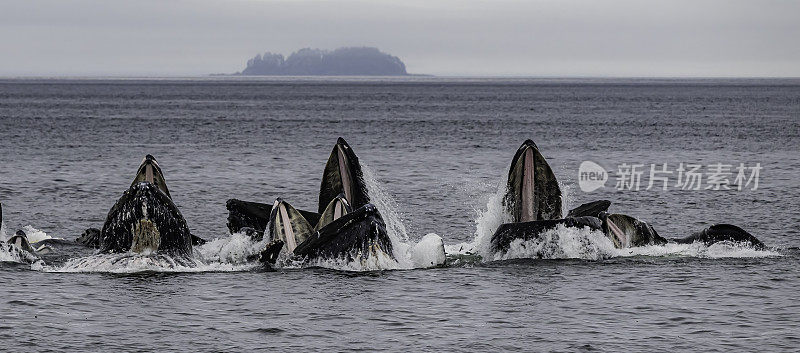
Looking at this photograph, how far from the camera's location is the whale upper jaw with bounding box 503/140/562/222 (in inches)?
977

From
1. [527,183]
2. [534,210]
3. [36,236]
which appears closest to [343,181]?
[527,183]

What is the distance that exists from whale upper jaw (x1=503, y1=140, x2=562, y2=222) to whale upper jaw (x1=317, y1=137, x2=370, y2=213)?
318cm

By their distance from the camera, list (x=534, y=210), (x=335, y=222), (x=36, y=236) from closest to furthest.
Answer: (x=335, y=222), (x=534, y=210), (x=36, y=236)

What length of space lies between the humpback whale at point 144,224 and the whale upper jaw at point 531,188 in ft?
23.1

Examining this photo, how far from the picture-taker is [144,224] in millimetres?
23078

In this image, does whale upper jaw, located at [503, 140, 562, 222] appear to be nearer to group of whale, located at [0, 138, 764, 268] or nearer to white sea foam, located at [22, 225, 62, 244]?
group of whale, located at [0, 138, 764, 268]

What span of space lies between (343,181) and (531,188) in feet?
13.4

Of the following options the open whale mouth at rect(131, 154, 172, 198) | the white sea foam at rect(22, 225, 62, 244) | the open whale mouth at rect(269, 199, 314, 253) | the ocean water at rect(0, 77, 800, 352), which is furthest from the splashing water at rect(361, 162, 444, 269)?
the white sea foam at rect(22, 225, 62, 244)

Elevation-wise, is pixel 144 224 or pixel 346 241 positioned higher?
pixel 144 224

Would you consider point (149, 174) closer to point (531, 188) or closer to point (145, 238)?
point (145, 238)

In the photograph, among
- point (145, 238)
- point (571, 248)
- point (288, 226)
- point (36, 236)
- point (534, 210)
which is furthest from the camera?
point (36, 236)

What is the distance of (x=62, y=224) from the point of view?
3372cm

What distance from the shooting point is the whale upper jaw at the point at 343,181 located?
2503 cm

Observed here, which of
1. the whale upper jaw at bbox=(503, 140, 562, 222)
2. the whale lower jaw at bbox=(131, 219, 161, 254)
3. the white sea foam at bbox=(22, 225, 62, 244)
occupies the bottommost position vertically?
A: the white sea foam at bbox=(22, 225, 62, 244)
